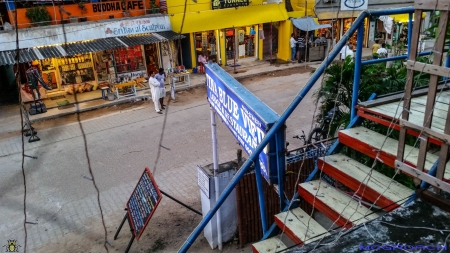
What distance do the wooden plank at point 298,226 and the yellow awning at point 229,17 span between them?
50.9 feet

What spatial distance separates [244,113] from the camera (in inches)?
159

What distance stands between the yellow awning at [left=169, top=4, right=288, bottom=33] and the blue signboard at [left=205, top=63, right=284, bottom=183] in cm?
1339

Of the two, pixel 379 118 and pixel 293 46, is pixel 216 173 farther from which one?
pixel 293 46

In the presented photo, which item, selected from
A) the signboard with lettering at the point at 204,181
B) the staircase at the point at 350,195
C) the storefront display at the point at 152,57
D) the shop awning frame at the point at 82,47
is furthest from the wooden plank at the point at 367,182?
the storefront display at the point at 152,57

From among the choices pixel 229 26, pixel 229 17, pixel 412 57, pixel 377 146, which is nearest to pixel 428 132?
pixel 412 57

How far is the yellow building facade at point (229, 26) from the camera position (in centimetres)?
1841

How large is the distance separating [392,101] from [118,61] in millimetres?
15586

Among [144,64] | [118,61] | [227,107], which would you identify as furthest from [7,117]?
[227,107]

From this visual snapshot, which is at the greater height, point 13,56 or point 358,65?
point 358,65

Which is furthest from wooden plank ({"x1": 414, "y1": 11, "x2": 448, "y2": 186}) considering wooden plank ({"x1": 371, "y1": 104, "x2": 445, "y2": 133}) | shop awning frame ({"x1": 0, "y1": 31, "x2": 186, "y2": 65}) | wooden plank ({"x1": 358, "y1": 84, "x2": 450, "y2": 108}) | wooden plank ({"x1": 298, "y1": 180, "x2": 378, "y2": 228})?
shop awning frame ({"x1": 0, "y1": 31, "x2": 186, "y2": 65})

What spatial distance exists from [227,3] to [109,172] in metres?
12.6

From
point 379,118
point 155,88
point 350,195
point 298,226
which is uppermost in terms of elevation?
point 379,118

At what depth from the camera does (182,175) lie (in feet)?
31.2

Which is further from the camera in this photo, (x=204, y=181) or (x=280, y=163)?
(x=204, y=181)
